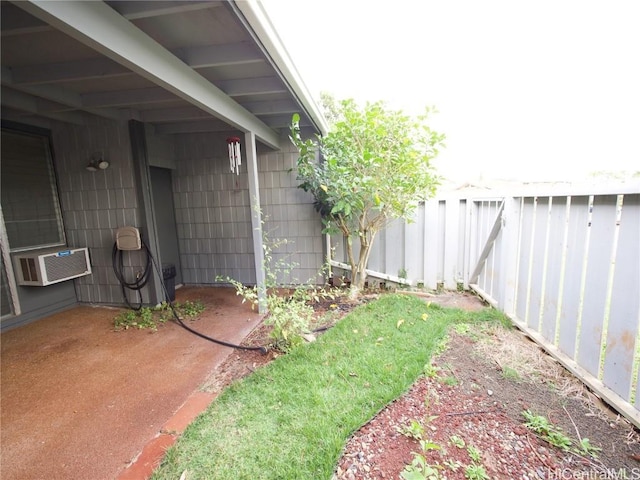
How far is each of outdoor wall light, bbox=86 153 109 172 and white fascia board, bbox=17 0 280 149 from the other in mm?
2150

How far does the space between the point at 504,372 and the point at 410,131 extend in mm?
2722

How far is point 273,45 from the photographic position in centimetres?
207

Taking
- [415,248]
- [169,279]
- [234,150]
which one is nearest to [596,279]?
[415,248]

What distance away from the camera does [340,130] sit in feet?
12.0

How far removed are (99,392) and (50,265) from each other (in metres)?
2.18

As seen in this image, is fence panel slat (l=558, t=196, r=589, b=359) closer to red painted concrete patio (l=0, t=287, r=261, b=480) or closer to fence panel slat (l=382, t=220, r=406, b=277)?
fence panel slat (l=382, t=220, r=406, b=277)

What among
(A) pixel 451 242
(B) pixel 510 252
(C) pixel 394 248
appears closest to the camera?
(B) pixel 510 252

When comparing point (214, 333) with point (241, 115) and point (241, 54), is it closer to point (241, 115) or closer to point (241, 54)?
point (241, 115)

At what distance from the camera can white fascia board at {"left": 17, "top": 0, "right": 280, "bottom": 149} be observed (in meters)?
1.29

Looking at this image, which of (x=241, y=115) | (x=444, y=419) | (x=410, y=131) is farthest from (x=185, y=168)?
(x=444, y=419)

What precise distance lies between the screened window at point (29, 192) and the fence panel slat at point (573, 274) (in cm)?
562

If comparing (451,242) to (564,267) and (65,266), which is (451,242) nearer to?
(564,267)

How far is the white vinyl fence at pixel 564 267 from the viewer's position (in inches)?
65.0

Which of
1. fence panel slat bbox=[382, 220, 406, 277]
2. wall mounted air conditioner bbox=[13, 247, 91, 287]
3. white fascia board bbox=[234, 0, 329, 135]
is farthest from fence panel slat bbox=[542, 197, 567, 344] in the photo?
wall mounted air conditioner bbox=[13, 247, 91, 287]
